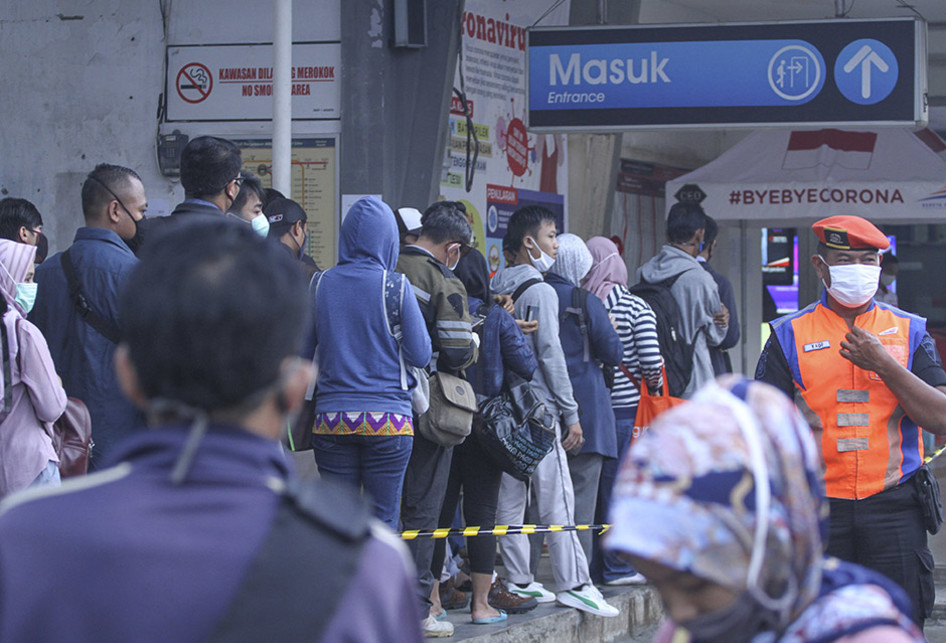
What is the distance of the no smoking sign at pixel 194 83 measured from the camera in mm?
8164

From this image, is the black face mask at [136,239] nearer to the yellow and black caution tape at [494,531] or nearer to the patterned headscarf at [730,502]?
the yellow and black caution tape at [494,531]

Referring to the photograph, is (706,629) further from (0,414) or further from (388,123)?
(388,123)

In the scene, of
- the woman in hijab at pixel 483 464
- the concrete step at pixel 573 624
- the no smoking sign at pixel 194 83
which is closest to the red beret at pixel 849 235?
the woman in hijab at pixel 483 464

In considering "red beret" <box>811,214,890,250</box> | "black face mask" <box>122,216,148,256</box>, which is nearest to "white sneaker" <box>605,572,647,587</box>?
"red beret" <box>811,214,890,250</box>

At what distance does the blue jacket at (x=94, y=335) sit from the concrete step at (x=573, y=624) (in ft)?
6.14

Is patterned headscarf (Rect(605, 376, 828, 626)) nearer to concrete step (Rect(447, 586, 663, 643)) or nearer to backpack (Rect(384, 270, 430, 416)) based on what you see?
backpack (Rect(384, 270, 430, 416))

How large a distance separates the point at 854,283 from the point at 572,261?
2.30 meters

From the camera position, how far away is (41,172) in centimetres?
832

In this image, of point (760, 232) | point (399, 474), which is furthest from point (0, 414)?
point (760, 232)

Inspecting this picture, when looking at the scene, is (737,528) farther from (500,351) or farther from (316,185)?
(316,185)

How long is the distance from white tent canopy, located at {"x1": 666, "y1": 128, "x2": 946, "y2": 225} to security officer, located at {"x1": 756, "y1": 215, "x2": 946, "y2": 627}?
6.83 meters

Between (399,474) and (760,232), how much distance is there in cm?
924

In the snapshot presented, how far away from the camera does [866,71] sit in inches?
299

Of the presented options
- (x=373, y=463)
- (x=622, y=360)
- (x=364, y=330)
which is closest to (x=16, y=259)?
(x=364, y=330)
